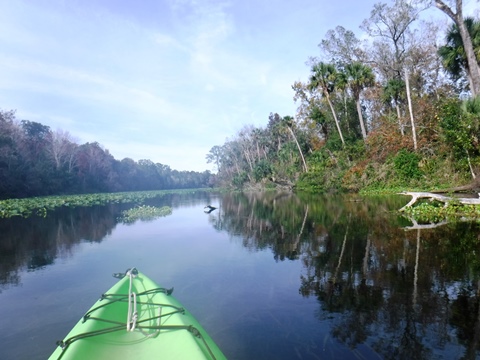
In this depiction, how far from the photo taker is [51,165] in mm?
52531

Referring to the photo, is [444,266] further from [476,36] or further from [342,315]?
[476,36]

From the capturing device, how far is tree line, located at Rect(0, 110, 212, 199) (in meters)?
40.1

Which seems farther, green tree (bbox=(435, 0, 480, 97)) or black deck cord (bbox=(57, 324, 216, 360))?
green tree (bbox=(435, 0, 480, 97))

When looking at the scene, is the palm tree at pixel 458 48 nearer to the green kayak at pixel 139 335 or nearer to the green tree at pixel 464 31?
the green tree at pixel 464 31

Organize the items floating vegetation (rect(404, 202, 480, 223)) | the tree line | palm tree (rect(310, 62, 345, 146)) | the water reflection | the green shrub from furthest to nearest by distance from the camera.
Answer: the tree line
palm tree (rect(310, 62, 345, 146))
the green shrub
floating vegetation (rect(404, 202, 480, 223))
the water reflection

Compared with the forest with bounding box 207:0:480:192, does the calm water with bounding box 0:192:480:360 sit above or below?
below

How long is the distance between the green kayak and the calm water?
834mm

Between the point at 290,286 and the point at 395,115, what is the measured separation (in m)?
24.6

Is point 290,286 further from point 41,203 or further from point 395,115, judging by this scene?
point 41,203

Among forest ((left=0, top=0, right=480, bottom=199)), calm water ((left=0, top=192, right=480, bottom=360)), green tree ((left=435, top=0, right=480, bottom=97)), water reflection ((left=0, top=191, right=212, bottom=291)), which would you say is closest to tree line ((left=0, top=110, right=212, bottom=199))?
forest ((left=0, top=0, right=480, bottom=199))

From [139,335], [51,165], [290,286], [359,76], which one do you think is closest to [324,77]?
[359,76]

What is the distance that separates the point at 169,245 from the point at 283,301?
6163 millimetres

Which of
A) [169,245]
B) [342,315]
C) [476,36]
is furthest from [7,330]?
[476,36]

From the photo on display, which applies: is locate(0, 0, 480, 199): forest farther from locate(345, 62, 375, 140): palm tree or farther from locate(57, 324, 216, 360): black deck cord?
locate(57, 324, 216, 360): black deck cord
